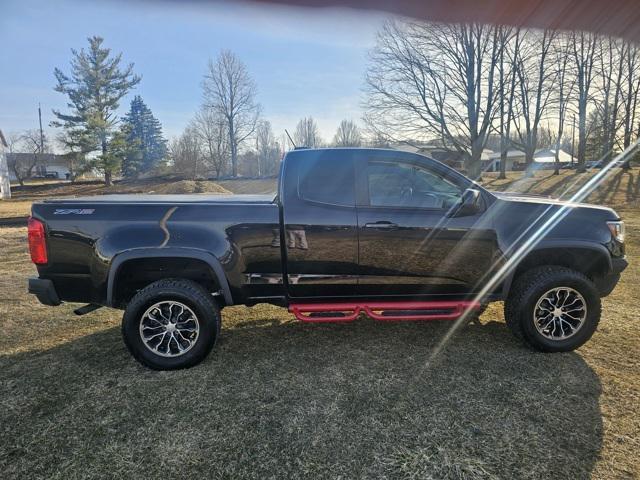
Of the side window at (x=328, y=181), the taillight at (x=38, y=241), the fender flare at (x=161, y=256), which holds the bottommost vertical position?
the fender flare at (x=161, y=256)

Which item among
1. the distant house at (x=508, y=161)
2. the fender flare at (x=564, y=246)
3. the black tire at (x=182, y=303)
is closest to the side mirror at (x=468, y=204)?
the fender flare at (x=564, y=246)

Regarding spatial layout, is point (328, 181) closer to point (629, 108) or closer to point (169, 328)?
point (169, 328)

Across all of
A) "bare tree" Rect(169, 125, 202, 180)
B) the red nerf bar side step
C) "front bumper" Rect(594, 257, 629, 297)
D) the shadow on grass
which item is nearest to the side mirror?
the red nerf bar side step

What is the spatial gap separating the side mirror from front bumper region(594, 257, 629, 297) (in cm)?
148

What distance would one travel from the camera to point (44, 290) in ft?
11.0

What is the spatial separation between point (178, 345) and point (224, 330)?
→ 0.93m

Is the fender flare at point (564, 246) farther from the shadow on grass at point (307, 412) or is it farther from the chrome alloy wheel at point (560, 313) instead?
the shadow on grass at point (307, 412)

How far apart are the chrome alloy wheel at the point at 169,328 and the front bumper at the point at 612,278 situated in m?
3.81

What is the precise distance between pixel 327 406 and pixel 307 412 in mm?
160

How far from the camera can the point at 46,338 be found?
4148 millimetres

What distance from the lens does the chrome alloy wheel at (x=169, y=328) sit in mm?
3387

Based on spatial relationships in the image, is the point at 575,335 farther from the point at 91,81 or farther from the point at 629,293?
the point at 91,81

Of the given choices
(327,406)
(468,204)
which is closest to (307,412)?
(327,406)

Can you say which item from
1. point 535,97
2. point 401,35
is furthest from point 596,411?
point 535,97
